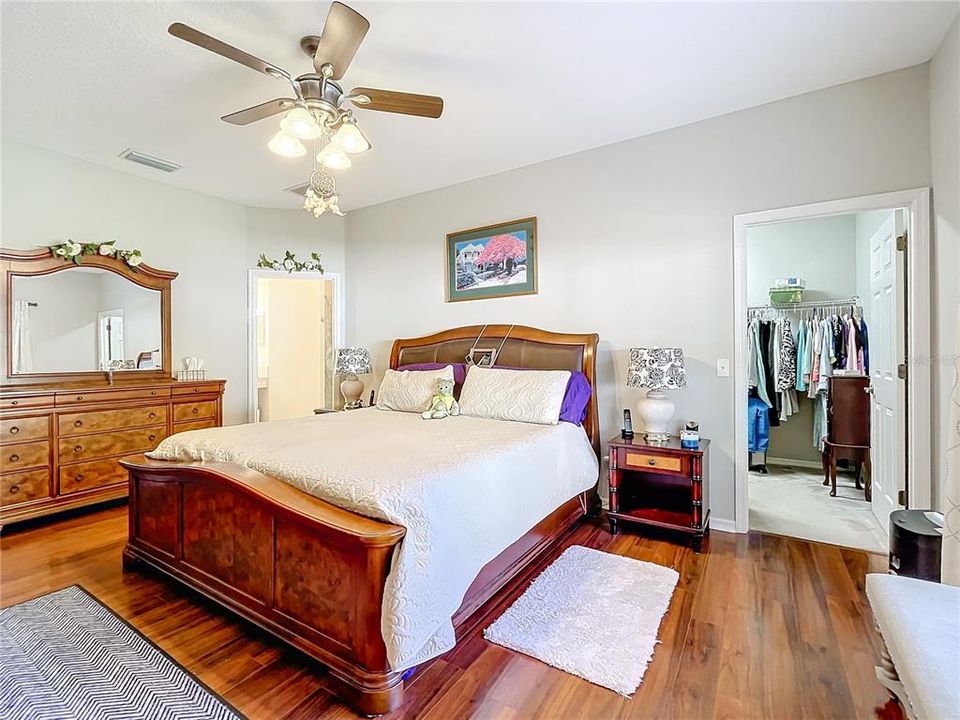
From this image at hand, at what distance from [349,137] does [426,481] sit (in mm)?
1678

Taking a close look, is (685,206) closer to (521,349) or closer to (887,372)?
(521,349)

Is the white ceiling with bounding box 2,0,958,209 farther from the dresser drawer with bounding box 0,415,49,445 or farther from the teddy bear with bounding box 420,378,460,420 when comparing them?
the dresser drawer with bounding box 0,415,49,445

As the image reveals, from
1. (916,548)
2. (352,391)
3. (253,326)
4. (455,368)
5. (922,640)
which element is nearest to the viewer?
(922,640)

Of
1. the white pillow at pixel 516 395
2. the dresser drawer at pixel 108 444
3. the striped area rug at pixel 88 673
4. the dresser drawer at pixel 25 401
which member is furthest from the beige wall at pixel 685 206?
the dresser drawer at pixel 25 401

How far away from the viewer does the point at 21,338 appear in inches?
132

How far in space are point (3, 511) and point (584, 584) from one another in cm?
375

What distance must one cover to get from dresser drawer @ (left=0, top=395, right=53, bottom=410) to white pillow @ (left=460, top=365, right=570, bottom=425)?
290cm

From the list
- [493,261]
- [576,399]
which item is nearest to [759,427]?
[576,399]

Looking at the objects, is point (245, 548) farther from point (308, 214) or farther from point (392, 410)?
point (308, 214)

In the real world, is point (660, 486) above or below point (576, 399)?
below

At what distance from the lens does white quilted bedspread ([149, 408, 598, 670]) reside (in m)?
1.51

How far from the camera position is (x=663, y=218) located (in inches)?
129

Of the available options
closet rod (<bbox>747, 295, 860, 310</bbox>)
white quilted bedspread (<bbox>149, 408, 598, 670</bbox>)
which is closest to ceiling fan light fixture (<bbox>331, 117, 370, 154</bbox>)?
white quilted bedspread (<bbox>149, 408, 598, 670</bbox>)

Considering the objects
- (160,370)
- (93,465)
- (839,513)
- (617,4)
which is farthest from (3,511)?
(839,513)
